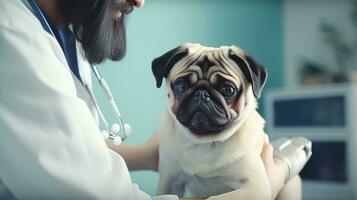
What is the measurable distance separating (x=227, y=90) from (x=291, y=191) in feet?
0.60

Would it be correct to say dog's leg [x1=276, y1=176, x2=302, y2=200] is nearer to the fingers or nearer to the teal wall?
the fingers

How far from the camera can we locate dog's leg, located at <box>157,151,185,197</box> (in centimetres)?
52

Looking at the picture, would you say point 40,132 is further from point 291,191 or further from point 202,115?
point 291,191

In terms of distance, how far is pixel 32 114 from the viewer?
1.46ft

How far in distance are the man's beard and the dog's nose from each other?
0.14 m

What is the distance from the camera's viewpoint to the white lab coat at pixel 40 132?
1.44 ft

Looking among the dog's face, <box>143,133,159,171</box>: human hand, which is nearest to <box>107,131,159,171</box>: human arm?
<box>143,133,159,171</box>: human hand

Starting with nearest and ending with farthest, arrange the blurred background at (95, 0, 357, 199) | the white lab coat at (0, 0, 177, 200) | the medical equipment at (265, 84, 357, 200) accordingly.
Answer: the white lab coat at (0, 0, 177, 200) < the blurred background at (95, 0, 357, 199) < the medical equipment at (265, 84, 357, 200)

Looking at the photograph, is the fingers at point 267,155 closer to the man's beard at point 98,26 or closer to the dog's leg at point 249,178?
the dog's leg at point 249,178

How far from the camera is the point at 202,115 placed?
18.8 inches

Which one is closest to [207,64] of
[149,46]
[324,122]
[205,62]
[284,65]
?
[205,62]

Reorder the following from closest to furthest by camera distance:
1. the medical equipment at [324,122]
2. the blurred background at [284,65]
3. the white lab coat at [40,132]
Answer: the white lab coat at [40,132] < the blurred background at [284,65] < the medical equipment at [324,122]

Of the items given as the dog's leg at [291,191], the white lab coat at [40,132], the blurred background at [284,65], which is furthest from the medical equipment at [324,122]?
the white lab coat at [40,132]

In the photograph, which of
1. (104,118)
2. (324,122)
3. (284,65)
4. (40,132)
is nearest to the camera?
(40,132)
